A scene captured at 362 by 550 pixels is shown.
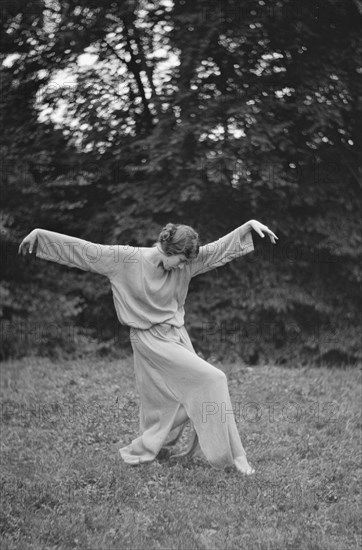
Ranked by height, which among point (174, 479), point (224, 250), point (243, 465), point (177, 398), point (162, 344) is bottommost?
point (243, 465)

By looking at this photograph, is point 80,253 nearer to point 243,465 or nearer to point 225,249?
point 225,249

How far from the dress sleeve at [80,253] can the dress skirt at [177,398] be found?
0.59m

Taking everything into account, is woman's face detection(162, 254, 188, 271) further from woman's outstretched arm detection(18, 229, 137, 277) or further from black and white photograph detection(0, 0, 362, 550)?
black and white photograph detection(0, 0, 362, 550)

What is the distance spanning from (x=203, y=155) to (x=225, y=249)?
5622 mm

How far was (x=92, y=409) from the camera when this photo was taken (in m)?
8.49

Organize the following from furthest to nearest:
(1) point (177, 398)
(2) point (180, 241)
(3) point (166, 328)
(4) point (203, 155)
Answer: (4) point (203, 155)
(3) point (166, 328)
(1) point (177, 398)
(2) point (180, 241)

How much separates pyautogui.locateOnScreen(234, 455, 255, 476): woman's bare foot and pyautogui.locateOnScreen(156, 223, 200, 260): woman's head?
1.63 metres

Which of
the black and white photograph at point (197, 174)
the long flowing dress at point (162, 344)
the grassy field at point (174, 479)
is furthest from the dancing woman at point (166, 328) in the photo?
the black and white photograph at point (197, 174)

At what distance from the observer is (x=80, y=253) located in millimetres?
6301

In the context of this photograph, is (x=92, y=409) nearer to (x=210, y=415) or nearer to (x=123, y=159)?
(x=210, y=415)

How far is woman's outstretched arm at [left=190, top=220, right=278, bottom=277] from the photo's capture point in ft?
21.5

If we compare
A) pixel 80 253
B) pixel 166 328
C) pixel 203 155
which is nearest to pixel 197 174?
pixel 203 155

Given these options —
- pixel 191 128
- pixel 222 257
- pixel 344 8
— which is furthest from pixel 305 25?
pixel 222 257

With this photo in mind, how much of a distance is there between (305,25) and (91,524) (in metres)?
8.82
